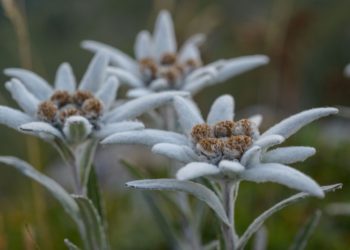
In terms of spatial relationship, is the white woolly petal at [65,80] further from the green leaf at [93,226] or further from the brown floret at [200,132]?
the brown floret at [200,132]

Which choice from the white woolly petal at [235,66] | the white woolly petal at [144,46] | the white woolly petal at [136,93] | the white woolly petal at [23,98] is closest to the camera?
the white woolly petal at [23,98]

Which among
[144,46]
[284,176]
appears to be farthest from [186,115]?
[144,46]

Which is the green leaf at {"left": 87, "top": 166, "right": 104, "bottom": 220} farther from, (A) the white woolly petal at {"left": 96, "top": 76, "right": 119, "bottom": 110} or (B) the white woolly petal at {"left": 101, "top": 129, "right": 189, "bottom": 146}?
(B) the white woolly petal at {"left": 101, "top": 129, "right": 189, "bottom": 146}

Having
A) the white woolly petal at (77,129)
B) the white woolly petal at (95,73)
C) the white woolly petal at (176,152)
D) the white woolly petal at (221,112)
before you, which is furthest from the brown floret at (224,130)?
the white woolly petal at (95,73)

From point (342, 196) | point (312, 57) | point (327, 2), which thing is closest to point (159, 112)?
point (342, 196)

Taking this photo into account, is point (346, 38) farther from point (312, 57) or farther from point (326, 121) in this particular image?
point (326, 121)

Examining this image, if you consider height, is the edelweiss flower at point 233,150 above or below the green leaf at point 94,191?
above
